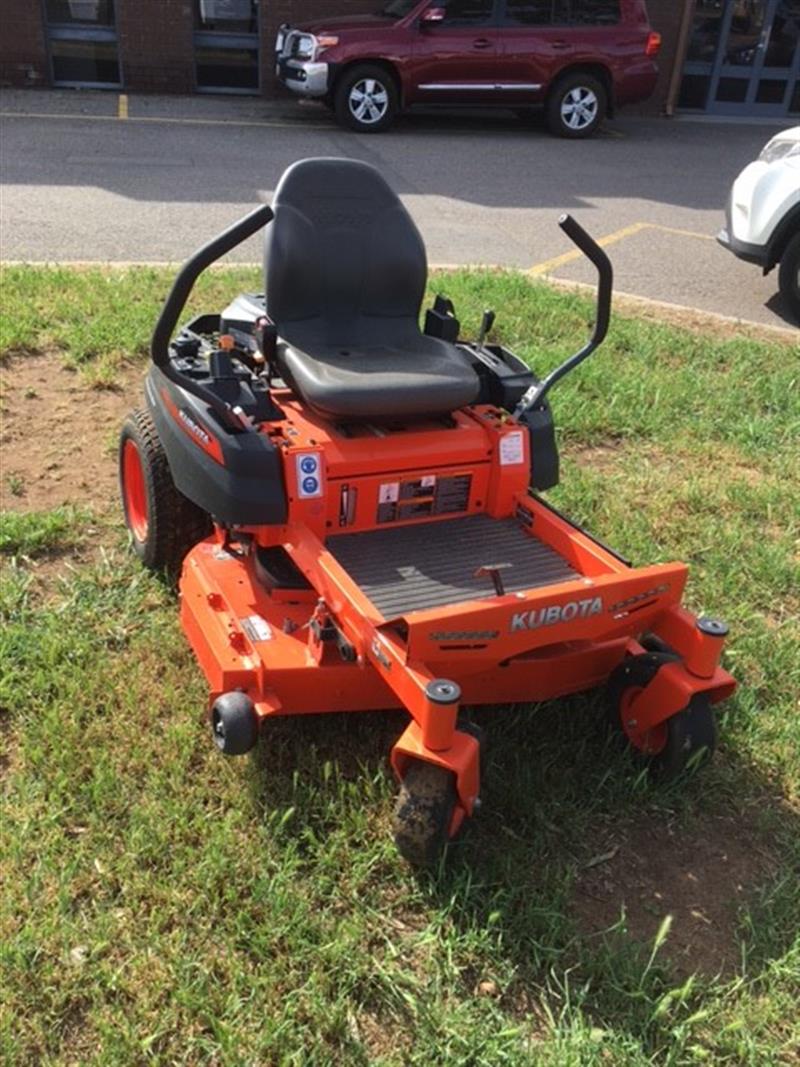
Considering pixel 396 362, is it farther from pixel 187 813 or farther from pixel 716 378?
pixel 716 378

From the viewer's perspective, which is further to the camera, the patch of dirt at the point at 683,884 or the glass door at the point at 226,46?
the glass door at the point at 226,46

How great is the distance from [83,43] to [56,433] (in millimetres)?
11444

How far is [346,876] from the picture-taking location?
2.65 meters

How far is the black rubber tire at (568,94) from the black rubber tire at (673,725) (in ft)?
38.1

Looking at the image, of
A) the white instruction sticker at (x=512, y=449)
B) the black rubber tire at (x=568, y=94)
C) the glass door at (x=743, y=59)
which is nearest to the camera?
the white instruction sticker at (x=512, y=449)

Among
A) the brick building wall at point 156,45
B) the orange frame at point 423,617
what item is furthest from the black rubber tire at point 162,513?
the brick building wall at point 156,45

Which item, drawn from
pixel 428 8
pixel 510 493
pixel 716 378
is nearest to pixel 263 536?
pixel 510 493

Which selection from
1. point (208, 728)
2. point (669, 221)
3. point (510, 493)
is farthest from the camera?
point (669, 221)

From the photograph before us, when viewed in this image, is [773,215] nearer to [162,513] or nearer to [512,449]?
[512,449]

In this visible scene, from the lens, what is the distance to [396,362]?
11.1 feet

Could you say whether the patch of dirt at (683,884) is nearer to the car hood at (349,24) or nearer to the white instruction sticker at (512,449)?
the white instruction sticker at (512,449)

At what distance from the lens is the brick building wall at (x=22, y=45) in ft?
44.5

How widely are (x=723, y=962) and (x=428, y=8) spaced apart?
12.0 meters

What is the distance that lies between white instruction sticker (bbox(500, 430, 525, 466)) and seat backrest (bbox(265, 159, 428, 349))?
2.02 feet
